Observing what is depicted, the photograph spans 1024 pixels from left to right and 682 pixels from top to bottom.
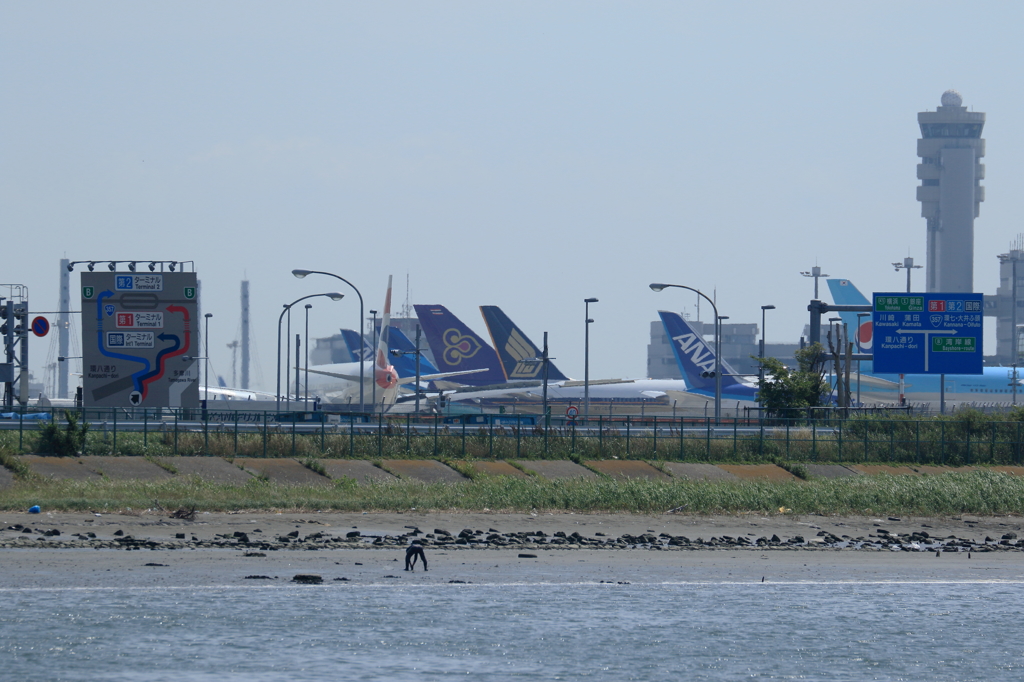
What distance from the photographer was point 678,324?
326 ft

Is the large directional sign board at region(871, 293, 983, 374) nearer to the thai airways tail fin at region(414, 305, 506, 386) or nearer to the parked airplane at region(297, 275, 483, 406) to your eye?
the parked airplane at region(297, 275, 483, 406)

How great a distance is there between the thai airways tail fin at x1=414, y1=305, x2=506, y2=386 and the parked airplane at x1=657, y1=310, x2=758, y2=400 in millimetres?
21828

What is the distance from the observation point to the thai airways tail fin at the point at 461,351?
11631cm

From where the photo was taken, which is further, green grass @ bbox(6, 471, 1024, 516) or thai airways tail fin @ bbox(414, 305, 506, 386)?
thai airways tail fin @ bbox(414, 305, 506, 386)

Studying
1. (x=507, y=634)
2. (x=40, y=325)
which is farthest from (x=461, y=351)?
(x=507, y=634)

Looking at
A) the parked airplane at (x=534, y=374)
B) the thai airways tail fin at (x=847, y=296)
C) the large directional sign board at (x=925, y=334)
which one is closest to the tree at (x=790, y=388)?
the large directional sign board at (x=925, y=334)

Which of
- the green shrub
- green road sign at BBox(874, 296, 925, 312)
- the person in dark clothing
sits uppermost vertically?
green road sign at BBox(874, 296, 925, 312)

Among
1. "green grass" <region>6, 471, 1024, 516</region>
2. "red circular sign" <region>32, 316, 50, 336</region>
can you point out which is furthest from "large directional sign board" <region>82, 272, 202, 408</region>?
"green grass" <region>6, 471, 1024, 516</region>

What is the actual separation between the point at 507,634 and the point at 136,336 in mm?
34189

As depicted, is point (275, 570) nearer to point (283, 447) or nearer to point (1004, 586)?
point (1004, 586)

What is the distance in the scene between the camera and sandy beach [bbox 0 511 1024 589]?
19.6m

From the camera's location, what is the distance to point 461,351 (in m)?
118

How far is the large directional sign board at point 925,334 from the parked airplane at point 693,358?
48.8 metres

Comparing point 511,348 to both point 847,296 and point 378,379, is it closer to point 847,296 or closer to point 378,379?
point 378,379
